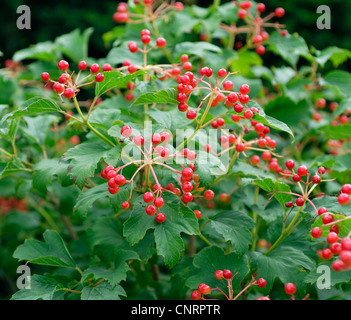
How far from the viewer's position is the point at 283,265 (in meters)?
1.03

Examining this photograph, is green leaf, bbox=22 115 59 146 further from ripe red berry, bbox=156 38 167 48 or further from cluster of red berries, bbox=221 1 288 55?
cluster of red berries, bbox=221 1 288 55

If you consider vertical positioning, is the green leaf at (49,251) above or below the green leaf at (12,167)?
below

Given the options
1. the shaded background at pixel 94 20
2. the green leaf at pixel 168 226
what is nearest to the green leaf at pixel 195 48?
the green leaf at pixel 168 226

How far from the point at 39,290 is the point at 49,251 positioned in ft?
0.51

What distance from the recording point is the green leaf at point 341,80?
1.60 metres

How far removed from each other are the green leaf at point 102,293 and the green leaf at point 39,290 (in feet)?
0.24

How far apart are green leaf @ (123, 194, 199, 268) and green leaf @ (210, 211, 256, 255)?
0.13 meters

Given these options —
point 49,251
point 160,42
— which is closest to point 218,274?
point 49,251

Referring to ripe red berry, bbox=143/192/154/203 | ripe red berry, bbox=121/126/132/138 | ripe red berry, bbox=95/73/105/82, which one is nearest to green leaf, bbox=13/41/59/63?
ripe red berry, bbox=95/73/105/82

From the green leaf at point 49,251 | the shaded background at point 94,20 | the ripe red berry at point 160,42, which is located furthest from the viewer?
the shaded background at point 94,20

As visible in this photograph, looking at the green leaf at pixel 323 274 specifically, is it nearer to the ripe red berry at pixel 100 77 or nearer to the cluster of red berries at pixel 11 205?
the ripe red berry at pixel 100 77

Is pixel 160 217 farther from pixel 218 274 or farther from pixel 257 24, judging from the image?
pixel 257 24

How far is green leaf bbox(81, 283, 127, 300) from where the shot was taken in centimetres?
95
